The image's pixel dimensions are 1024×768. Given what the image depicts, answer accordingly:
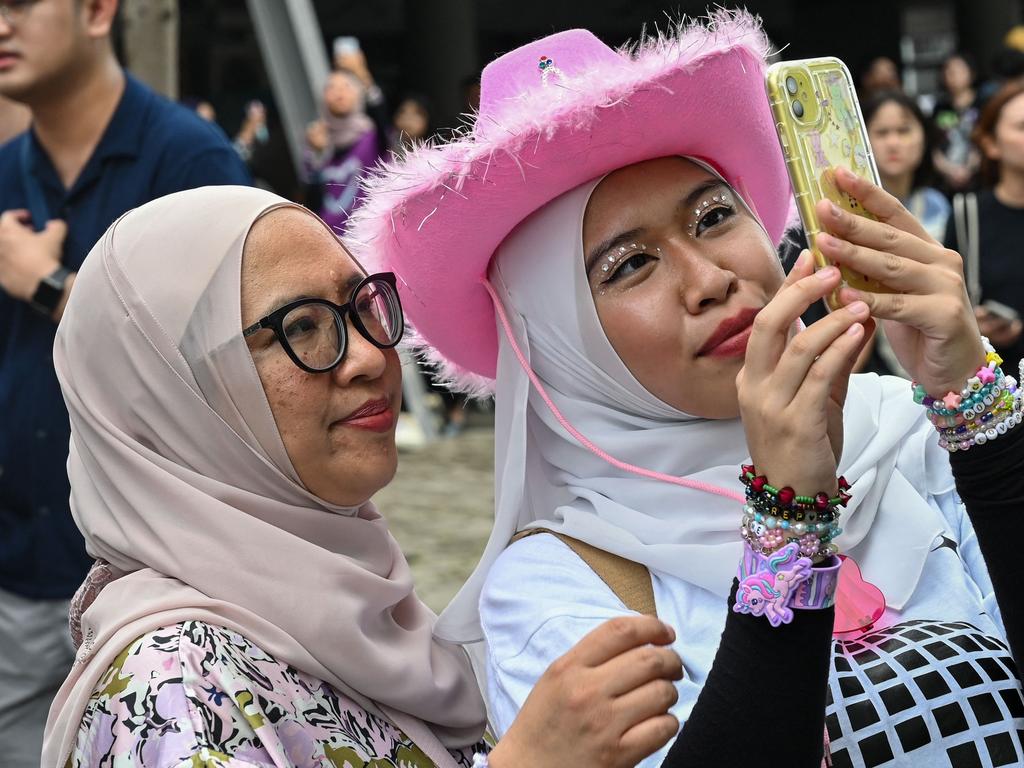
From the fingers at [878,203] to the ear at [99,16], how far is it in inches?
93.0

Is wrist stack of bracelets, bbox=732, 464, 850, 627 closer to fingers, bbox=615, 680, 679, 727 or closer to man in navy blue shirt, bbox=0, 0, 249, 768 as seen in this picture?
fingers, bbox=615, 680, 679, 727

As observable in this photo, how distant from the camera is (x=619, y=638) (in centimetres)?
163

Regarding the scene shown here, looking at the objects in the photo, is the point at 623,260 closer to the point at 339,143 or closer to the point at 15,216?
the point at 15,216

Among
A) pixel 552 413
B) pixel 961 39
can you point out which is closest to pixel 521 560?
pixel 552 413

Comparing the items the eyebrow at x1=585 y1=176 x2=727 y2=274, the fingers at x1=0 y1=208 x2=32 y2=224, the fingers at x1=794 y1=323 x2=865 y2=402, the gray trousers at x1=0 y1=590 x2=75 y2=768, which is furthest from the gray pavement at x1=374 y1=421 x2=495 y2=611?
the fingers at x1=794 y1=323 x2=865 y2=402

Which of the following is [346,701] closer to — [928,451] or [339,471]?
[339,471]

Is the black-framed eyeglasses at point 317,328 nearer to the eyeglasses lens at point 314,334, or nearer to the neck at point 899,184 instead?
the eyeglasses lens at point 314,334

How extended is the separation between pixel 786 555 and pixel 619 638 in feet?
0.76

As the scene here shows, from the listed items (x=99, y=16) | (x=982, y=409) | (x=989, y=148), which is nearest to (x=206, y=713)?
(x=982, y=409)

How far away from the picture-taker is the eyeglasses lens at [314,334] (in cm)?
208

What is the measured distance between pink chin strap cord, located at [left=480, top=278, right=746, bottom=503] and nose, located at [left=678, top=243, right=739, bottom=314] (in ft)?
0.89

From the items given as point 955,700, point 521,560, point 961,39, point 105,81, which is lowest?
point 961,39

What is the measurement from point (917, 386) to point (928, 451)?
47 centimetres

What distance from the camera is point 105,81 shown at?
3486 millimetres
